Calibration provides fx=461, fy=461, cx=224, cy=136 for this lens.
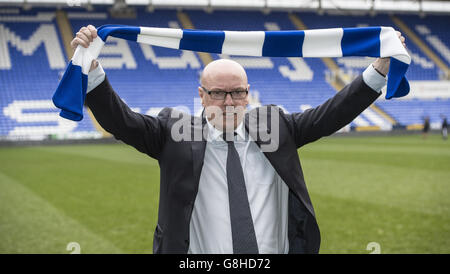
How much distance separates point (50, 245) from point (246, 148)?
3.69m

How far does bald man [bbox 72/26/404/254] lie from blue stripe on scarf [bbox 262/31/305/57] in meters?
0.38

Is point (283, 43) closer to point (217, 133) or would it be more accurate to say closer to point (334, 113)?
point (334, 113)

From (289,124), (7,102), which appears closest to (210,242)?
(289,124)

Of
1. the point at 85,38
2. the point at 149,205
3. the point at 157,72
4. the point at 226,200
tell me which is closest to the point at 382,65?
the point at 226,200

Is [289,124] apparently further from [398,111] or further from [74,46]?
[398,111]

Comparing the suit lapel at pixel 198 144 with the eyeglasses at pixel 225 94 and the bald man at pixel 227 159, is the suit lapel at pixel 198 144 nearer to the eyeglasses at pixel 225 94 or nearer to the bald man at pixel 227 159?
the bald man at pixel 227 159

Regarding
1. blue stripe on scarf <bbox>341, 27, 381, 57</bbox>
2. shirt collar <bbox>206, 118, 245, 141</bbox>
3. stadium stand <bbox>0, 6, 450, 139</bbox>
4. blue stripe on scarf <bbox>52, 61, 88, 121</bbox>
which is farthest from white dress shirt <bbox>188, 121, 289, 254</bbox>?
stadium stand <bbox>0, 6, 450, 139</bbox>

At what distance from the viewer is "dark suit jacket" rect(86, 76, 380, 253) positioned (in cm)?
187

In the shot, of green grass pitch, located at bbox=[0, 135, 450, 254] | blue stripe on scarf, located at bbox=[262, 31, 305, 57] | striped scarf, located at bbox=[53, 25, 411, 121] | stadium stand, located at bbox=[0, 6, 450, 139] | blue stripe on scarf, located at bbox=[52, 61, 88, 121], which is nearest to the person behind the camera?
blue stripe on scarf, located at bbox=[52, 61, 88, 121]

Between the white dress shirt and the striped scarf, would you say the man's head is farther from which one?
the striped scarf

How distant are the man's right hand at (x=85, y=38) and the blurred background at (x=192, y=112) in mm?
848

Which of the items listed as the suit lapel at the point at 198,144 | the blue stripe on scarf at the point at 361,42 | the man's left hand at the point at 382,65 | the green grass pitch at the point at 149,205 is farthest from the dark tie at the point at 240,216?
the green grass pitch at the point at 149,205

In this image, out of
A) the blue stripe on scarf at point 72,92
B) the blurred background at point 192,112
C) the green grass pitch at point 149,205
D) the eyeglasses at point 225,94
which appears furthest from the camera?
the blurred background at point 192,112

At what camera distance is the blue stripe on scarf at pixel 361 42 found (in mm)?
2191
